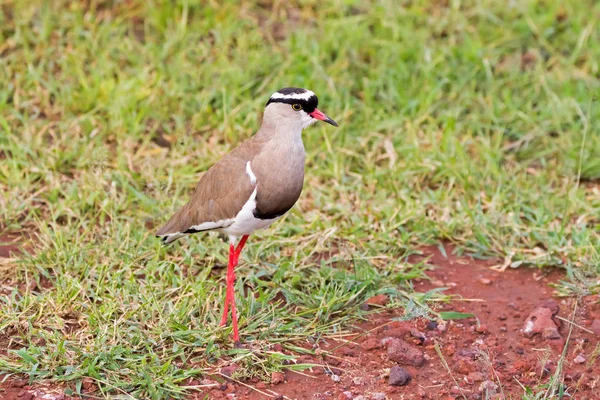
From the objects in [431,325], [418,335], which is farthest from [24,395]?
[431,325]

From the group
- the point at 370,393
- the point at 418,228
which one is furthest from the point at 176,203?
the point at 370,393

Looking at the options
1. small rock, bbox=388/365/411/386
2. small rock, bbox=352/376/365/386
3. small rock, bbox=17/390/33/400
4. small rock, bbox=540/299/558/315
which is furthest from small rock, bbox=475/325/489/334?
small rock, bbox=17/390/33/400

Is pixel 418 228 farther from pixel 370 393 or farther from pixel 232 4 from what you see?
pixel 232 4

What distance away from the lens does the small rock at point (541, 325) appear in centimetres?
453

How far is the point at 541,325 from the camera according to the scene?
4578 mm

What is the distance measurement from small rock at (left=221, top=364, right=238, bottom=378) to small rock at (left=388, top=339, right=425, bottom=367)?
2.46 ft

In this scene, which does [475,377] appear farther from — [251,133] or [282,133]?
[251,133]

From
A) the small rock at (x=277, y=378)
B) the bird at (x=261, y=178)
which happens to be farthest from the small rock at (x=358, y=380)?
the bird at (x=261, y=178)

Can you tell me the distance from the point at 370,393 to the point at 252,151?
1.28m

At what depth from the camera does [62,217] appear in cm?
538

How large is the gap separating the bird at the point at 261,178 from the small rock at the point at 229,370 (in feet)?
0.56

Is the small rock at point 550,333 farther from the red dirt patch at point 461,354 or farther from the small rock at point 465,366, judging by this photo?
the small rock at point 465,366

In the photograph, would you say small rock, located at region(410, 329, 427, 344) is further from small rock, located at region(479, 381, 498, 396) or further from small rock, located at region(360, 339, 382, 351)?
small rock, located at region(479, 381, 498, 396)

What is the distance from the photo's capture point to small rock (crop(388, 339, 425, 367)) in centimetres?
430
